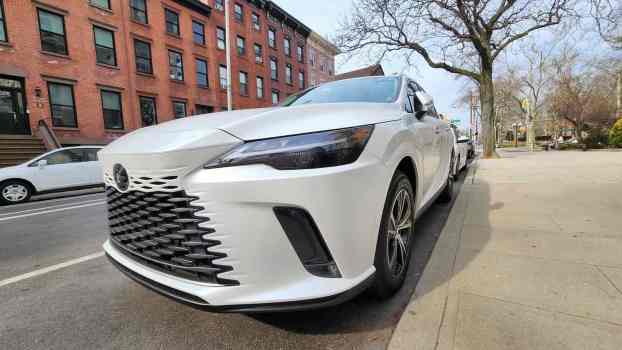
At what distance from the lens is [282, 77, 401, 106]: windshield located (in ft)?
8.46

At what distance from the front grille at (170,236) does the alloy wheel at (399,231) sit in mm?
1083

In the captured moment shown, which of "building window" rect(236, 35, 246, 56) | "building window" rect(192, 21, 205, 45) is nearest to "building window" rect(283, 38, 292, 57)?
"building window" rect(236, 35, 246, 56)

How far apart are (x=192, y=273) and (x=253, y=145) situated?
2.14 ft

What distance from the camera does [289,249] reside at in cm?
129

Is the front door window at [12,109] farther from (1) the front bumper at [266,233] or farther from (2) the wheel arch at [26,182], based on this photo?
(1) the front bumper at [266,233]

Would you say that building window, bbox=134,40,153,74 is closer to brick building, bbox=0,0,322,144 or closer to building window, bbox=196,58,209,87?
→ brick building, bbox=0,0,322,144

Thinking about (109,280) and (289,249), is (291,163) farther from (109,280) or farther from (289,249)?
(109,280)

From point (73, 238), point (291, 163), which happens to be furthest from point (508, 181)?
point (73, 238)

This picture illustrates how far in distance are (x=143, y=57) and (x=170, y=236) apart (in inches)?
690

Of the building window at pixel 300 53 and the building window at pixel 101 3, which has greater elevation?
the building window at pixel 300 53

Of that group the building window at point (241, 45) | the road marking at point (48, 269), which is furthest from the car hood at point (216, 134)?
the building window at point (241, 45)

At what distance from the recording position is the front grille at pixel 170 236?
129 cm

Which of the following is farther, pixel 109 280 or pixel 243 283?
pixel 109 280

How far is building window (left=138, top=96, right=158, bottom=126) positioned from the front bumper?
54.1 ft
